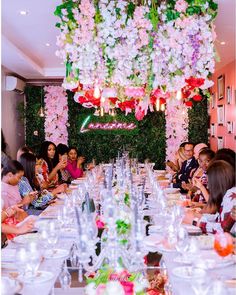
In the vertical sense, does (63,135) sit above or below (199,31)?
below

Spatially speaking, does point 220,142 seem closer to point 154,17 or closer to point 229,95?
point 229,95

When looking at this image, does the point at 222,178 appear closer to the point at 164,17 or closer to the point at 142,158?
the point at 164,17

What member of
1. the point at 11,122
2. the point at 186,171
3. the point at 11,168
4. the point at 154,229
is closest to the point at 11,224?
the point at 11,168

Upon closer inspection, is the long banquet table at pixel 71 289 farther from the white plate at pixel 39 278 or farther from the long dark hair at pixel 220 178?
the long dark hair at pixel 220 178

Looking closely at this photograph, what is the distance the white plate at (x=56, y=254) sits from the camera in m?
2.36

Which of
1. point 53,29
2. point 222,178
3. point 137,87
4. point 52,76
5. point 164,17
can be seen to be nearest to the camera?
point 222,178

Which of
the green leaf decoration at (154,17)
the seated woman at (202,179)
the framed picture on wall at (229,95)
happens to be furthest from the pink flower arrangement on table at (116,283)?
the framed picture on wall at (229,95)

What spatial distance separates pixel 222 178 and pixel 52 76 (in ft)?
20.6

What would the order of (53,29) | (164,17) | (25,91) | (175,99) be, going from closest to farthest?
(164,17), (175,99), (53,29), (25,91)

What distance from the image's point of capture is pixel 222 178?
329 cm

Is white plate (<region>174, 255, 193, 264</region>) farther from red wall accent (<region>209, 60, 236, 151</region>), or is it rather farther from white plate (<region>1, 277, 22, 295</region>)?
red wall accent (<region>209, 60, 236, 151</region>)

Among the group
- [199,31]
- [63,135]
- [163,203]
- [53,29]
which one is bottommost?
[163,203]

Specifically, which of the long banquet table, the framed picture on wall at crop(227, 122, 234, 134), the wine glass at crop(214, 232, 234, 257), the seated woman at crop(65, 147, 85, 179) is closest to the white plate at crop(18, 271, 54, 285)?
the long banquet table

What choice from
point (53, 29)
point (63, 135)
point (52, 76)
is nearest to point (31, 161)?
point (53, 29)
